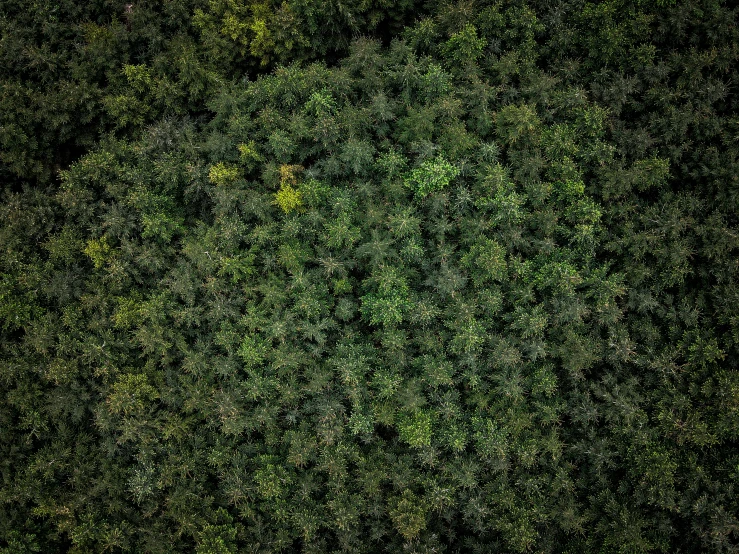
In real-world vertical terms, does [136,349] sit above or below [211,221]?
below

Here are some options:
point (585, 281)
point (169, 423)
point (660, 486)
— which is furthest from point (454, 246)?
point (169, 423)

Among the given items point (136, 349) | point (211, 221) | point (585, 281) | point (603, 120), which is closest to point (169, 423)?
point (136, 349)

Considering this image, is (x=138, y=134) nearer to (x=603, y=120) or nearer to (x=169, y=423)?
(x=169, y=423)

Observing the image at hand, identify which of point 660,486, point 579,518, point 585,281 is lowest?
point 579,518

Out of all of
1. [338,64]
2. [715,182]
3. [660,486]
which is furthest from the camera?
[338,64]

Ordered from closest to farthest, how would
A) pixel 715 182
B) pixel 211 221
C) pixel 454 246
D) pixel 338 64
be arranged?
pixel 715 182, pixel 454 246, pixel 211 221, pixel 338 64

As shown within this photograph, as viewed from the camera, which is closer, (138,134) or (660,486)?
(660,486)
